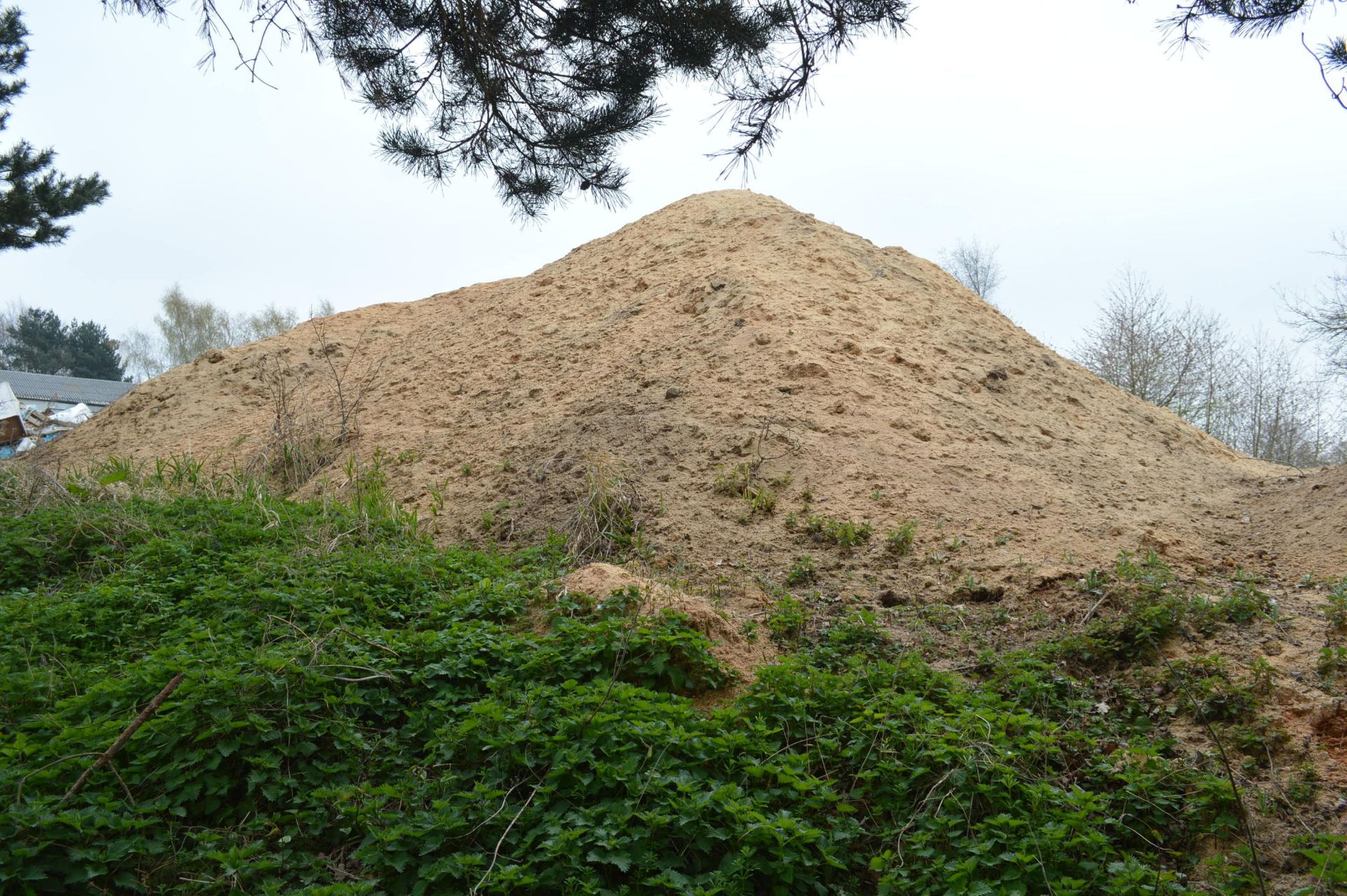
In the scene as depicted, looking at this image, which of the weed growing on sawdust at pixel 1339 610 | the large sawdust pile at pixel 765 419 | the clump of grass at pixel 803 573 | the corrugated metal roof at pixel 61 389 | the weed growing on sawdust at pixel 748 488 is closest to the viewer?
the weed growing on sawdust at pixel 1339 610

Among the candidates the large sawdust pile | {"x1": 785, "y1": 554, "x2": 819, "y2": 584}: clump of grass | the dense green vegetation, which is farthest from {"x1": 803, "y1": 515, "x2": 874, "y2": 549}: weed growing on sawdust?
the dense green vegetation

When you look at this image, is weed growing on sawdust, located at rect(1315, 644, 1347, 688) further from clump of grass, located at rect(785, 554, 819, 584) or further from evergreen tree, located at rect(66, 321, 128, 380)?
evergreen tree, located at rect(66, 321, 128, 380)

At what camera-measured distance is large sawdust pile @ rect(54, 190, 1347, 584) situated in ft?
16.1

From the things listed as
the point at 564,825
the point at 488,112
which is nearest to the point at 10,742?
the point at 564,825

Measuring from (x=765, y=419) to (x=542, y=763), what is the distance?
3.38 meters

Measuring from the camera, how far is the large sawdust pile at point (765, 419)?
4898mm

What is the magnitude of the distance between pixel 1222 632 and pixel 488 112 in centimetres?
441

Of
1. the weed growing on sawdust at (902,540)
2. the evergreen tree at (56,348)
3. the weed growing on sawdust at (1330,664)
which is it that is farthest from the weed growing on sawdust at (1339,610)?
the evergreen tree at (56,348)

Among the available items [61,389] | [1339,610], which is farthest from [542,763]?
[61,389]

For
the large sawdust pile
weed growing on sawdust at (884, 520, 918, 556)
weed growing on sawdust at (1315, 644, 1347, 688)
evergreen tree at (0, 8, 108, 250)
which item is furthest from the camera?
evergreen tree at (0, 8, 108, 250)

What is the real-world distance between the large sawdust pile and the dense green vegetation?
1.28 m

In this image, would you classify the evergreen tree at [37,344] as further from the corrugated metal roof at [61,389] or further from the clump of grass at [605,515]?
the clump of grass at [605,515]

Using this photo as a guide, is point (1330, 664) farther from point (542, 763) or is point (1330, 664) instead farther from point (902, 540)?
point (542, 763)

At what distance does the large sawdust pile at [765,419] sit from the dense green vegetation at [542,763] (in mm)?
1277
